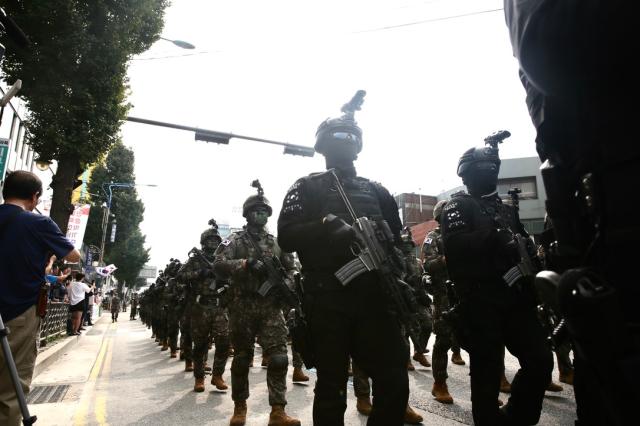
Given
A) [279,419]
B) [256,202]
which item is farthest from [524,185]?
[279,419]

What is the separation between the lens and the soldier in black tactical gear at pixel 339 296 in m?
2.57

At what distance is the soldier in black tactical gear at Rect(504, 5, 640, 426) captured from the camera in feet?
3.59

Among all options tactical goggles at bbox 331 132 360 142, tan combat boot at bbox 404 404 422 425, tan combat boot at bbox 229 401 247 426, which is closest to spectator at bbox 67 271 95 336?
tan combat boot at bbox 229 401 247 426

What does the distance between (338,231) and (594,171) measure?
1659 mm

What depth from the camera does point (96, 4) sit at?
441 inches

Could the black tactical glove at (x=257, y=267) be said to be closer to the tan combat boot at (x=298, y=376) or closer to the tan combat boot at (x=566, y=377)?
the tan combat boot at (x=298, y=376)

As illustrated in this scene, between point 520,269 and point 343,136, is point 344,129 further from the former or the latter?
point 520,269

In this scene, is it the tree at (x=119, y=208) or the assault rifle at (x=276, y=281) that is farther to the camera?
the tree at (x=119, y=208)

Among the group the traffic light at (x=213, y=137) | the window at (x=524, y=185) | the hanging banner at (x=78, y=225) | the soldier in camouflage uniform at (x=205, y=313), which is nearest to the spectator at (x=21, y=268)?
the soldier in camouflage uniform at (x=205, y=313)

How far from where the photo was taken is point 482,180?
387 centimetres

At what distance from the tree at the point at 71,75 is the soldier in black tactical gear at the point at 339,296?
10140mm

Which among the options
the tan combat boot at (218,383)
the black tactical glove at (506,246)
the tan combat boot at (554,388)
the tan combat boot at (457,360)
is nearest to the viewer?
the black tactical glove at (506,246)

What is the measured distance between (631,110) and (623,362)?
2.20ft

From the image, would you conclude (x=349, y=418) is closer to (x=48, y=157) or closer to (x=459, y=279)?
(x=459, y=279)
